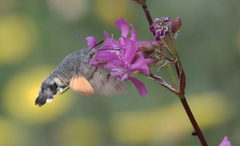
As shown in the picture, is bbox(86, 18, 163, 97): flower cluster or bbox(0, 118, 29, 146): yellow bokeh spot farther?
bbox(0, 118, 29, 146): yellow bokeh spot

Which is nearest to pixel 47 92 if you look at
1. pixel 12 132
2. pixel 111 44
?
pixel 111 44

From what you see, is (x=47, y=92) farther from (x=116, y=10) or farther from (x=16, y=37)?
(x=16, y=37)

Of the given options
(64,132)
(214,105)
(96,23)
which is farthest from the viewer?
(96,23)

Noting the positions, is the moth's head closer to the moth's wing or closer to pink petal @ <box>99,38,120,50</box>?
the moth's wing

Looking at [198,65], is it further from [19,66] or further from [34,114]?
[19,66]

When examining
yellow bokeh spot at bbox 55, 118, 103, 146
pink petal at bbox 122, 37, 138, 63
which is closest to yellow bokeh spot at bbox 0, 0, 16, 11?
yellow bokeh spot at bbox 55, 118, 103, 146

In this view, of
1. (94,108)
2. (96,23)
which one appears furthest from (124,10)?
(94,108)
